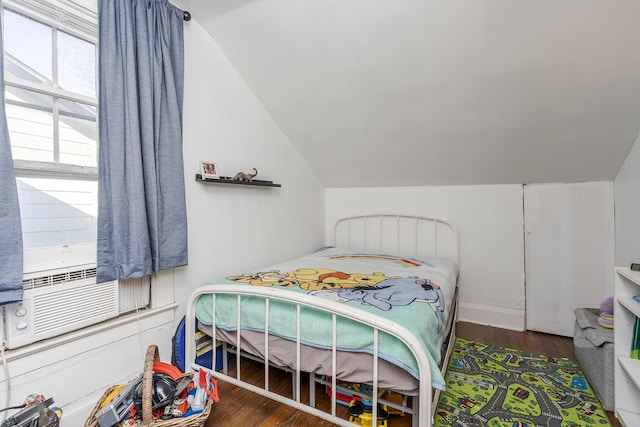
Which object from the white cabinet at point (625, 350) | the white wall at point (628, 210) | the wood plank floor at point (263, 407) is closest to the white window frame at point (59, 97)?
the wood plank floor at point (263, 407)

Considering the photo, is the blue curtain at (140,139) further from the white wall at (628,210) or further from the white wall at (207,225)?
the white wall at (628,210)

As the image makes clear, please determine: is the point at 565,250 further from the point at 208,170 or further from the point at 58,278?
the point at 58,278

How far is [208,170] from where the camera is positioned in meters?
2.18

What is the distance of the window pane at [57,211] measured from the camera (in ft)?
4.65

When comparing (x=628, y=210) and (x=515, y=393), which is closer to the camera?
(x=515, y=393)

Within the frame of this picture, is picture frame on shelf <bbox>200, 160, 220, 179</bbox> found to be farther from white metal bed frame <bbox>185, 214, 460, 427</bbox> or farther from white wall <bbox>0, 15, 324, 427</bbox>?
white metal bed frame <bbox>185, 214, 460, 427</bbox>

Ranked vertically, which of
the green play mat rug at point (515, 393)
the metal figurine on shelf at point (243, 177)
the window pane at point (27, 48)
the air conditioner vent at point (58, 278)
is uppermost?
the window pane at point (27, 48)

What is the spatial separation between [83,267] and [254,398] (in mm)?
1145

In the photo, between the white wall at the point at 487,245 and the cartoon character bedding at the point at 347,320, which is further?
the white wall at the point at 487,245

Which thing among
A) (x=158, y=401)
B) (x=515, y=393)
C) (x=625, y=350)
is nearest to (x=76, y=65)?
(x=158, y=401)

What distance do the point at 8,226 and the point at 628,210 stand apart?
3.72m

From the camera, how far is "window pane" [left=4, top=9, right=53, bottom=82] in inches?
54.4

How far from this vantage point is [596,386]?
5.93ft

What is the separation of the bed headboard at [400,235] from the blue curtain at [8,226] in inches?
110
